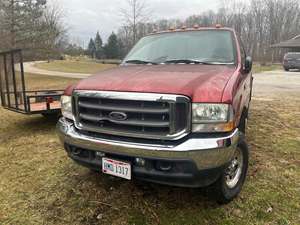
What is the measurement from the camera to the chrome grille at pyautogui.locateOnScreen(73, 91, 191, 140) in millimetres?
2539

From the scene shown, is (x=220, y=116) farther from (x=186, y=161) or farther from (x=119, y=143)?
(x=119, y=143)

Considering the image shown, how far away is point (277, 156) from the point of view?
A: 15.0 ft

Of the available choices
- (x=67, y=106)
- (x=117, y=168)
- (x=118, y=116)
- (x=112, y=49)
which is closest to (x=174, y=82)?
(x=118, y=116)

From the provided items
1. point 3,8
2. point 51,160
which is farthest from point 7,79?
point 3,8

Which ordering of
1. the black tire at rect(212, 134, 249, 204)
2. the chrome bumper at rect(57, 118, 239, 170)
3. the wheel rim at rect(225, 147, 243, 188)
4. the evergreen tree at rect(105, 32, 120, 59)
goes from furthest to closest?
the evergreen tree at rect(105, 32, 120, 59) → the wheel rim at rect(225, 147, 243, 188) → the black tire at rect(212, 134, 249, 204) → the chrome bumper at rect(57, 118, 239, 170)

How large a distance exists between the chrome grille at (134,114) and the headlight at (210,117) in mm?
73

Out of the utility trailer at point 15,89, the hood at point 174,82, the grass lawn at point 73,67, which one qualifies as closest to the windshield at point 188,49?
the hood at point 174,82

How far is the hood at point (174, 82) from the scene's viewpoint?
258cm

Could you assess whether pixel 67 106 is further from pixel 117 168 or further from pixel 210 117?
pixel 210 117

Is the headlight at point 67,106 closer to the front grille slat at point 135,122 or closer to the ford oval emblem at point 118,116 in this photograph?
the front grille slat at point 135,122

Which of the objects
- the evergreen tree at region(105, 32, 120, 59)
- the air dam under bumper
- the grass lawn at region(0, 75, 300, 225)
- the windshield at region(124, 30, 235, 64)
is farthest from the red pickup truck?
the evergreen tree at region(105, 32, 120, 59)

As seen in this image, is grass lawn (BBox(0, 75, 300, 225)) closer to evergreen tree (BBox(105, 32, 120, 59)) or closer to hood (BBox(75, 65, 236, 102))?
hood (BBox(75, 65, 236, 102))

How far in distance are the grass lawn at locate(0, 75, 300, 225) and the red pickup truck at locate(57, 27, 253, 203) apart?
0.31 m

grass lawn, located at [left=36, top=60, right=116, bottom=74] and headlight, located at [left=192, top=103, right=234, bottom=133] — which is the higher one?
headlight, located at [left=192, top=103, right=234, bottom=133]
